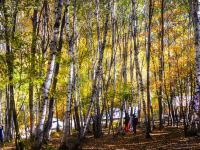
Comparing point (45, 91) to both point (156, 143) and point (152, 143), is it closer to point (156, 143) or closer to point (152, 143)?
point (156, 143)

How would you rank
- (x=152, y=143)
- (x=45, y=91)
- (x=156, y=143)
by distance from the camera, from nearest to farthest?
1. (x=45, y=91)
2. (x=156, y=143)
3. (x=152, y=143)

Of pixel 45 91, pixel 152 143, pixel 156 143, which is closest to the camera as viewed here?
pixel 45 91

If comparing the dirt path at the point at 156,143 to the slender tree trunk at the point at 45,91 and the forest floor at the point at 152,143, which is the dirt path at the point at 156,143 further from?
the slender tree trunk at the point at 45,91

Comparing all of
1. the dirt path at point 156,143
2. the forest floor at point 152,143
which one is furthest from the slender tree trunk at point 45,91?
A: the dirt path at point 156,143

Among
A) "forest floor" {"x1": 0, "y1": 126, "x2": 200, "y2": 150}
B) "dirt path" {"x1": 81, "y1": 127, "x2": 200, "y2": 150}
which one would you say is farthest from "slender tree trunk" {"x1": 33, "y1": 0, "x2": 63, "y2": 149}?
"dirt path" {"x1": 81, "y1": 127, "x2": 200, "y2": 150}

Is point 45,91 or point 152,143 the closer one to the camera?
point 45,91

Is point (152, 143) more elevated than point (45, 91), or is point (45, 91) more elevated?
point (45, 91)

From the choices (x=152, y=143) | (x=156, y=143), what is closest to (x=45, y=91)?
(x=156, y=143)

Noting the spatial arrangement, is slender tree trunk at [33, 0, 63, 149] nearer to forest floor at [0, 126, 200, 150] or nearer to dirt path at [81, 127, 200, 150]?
forest floor at [0, 126, 200, 150]

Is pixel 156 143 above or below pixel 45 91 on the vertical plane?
below

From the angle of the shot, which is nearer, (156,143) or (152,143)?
(156,143)

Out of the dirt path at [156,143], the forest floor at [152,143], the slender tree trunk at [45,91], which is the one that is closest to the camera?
the slender tree trunk at [45,91]

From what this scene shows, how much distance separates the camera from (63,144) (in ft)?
51.5

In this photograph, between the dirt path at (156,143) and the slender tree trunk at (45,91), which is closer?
the slender tree trunk at (45,91)
